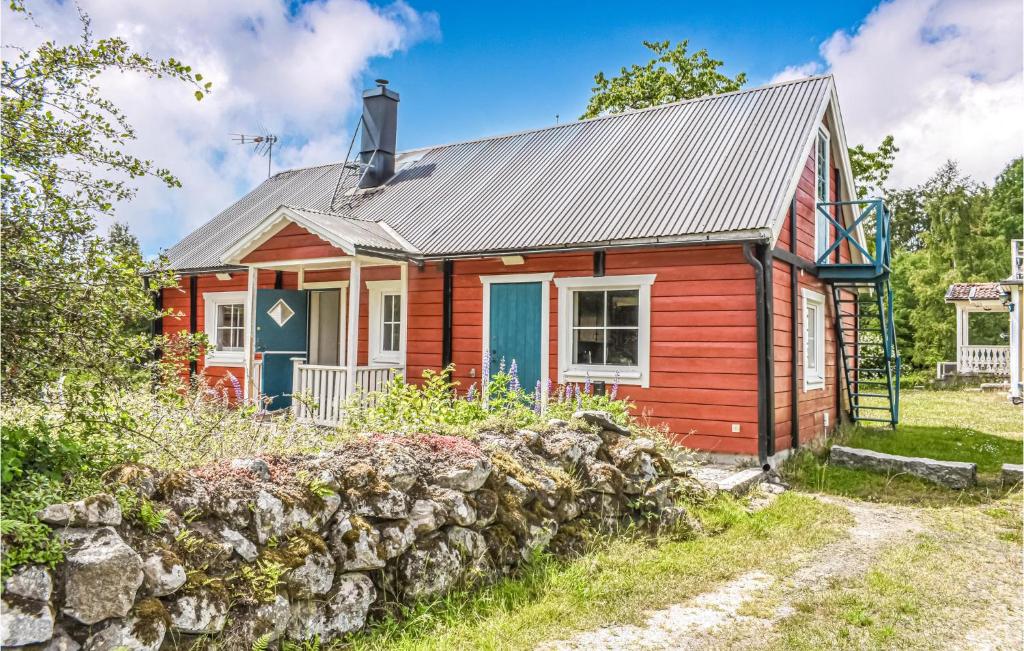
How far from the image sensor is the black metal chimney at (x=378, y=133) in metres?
14.6

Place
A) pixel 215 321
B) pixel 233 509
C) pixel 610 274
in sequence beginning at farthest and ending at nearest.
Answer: pixel 215 321, pixel 610 274, pixel 233 509

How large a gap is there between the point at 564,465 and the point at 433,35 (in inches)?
310

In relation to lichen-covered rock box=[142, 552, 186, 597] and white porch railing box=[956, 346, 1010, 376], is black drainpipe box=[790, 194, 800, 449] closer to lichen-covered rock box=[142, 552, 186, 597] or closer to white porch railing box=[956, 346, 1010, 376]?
lichen-covered rock box=[142, 552, 186, 597]

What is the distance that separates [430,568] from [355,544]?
1.68 ft

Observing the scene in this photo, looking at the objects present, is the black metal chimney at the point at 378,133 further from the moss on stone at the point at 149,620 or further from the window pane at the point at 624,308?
the moss on stone at the point at 149,620

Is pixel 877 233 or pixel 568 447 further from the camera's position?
pixel 877 233

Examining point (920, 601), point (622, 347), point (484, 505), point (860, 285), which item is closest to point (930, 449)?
point (860, 285)

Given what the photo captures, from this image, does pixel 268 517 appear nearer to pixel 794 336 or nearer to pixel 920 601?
pixel 920 601

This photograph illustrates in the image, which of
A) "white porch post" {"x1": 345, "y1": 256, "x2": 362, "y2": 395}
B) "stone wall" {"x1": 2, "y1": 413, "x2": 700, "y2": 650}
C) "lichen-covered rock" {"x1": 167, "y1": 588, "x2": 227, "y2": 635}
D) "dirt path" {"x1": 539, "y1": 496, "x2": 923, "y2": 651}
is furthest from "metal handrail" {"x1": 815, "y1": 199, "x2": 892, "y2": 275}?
"lichen-covered rock" {"x1": 167, "y1": 588, "x2": 227, "y2": 635}

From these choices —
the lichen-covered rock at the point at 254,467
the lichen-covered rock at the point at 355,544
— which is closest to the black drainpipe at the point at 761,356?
the lichen-covered rock at the point at 355,544

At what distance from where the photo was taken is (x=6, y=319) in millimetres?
3062

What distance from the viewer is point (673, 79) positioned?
21.8 m

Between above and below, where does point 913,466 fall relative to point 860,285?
below

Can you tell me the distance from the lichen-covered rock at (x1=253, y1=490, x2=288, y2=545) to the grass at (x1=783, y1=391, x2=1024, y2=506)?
6.41 metres
